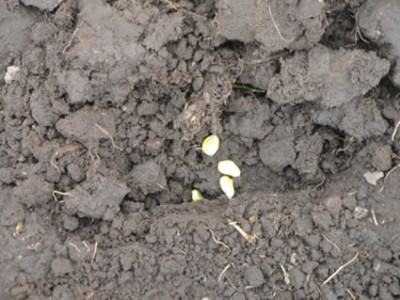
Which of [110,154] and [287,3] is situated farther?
[110,154]

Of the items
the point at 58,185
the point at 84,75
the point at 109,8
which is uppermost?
the point at 109,8

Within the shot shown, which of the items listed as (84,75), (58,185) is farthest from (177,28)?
(58,185)

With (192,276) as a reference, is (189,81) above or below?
above

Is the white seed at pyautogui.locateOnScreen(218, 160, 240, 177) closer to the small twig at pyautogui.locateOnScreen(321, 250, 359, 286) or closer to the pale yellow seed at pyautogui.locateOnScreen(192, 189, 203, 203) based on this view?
the pale yellow seed at pyautogui.locateOnScreen(192, 189, 203, 203)

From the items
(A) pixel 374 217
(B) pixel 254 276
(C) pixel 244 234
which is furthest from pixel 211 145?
(A) pixel 374 217

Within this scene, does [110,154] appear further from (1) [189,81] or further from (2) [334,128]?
(2) [334,128]
